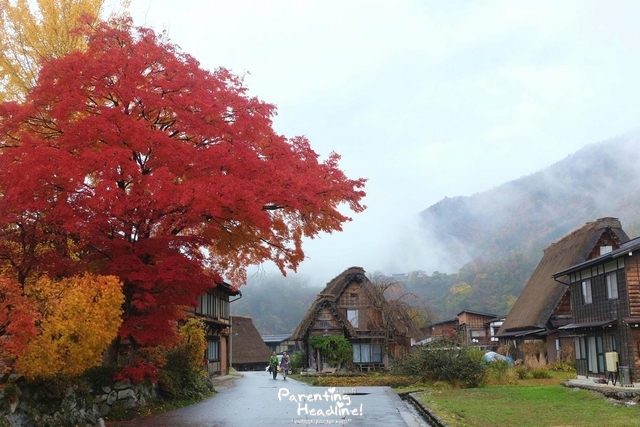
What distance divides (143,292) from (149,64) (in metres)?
5.95

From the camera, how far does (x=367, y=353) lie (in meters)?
41.0

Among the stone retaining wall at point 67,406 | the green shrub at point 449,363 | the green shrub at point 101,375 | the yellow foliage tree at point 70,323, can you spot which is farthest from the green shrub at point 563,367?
the yellow foliage tree at point 70,323

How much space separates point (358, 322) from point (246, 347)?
22.7m

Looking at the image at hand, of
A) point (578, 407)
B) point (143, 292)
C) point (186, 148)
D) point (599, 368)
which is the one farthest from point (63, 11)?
point (599, 368)

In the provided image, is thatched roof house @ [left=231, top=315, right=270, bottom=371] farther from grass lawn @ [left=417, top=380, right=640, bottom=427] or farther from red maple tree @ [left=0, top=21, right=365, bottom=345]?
red maple tree @ [left=0, top=21, right=365, bottom=345]

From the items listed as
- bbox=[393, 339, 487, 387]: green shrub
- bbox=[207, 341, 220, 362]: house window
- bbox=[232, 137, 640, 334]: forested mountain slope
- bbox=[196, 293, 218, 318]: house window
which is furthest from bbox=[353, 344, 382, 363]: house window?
bbox=[232, 137, 640, 334]: forested mountain slope

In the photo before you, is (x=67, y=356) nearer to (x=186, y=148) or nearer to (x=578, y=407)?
(x=186, y=148)

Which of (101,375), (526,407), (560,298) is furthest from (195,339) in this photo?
(560,298)

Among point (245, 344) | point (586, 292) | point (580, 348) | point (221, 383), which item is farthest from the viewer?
point (245, 344)

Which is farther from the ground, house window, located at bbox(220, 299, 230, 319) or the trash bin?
house window, located at bbox(220, 299, 230, 319)

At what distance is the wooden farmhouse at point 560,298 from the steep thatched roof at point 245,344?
28.8 metres

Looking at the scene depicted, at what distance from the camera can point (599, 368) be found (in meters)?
24.3

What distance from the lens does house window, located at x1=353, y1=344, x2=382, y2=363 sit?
40781 mm

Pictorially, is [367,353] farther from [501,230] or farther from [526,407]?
[501,230]
